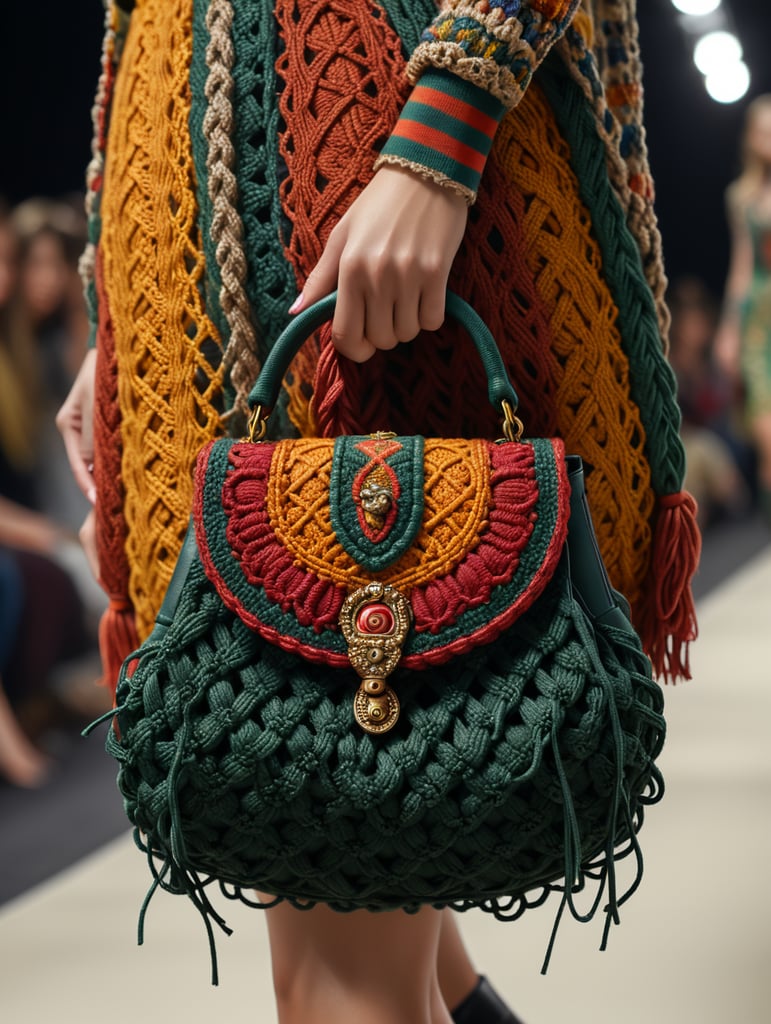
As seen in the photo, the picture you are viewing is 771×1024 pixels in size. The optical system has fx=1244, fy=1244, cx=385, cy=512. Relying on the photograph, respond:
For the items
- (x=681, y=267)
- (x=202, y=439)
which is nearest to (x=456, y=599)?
(x=202, y=439)

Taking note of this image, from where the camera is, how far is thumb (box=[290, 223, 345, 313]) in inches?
31.2

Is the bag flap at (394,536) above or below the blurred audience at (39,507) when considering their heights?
above

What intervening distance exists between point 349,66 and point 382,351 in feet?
0.63

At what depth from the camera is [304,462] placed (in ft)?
2.59

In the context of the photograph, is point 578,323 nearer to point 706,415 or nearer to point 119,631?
point 119,631

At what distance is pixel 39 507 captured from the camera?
6.88 ft

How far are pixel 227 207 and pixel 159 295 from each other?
0.28ft

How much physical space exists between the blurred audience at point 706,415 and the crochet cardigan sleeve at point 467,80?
161 inches

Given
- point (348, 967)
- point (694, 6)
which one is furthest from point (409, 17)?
point (694, 6)

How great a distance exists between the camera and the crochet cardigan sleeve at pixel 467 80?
2.52 feet

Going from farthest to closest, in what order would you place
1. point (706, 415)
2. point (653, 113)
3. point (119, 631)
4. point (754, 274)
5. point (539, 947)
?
point (706, 415) → point (754, 274) → point (653, 113) → point (539, 947) → point (119, 631)

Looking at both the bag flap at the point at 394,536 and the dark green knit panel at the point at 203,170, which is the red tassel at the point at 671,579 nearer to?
the bag flap at the point at 394,536

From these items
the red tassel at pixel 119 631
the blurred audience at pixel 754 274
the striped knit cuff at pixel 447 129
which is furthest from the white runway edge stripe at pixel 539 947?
the blurred audience at pixel 754 274

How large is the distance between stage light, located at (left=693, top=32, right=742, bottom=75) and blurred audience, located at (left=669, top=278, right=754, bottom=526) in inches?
50.4
